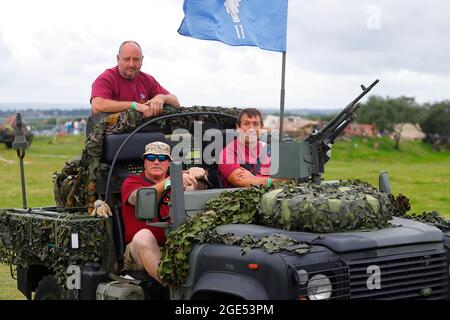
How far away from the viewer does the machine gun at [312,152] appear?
25.7ft

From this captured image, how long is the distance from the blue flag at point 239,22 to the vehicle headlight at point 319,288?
2.92 m

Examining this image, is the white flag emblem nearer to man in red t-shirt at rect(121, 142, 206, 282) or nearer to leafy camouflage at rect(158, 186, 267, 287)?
man in red t-shirt at rect(121, 142, 206, 282)

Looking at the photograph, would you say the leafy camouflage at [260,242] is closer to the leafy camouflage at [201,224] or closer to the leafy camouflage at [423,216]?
the leafy camouflage at [201,224]

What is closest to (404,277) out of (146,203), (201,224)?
(201,224)

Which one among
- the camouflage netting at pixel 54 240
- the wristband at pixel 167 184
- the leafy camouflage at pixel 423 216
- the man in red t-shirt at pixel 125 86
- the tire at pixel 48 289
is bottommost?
the tire at pixel 48 289

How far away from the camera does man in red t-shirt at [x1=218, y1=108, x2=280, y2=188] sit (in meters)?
8.04

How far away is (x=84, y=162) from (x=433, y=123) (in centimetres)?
5462

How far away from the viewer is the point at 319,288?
6152mm

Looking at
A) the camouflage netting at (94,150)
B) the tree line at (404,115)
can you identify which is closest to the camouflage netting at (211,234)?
the camouflage netting at (94,150)

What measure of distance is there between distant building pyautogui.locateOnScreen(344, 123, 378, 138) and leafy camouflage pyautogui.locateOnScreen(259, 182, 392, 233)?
38.3 m

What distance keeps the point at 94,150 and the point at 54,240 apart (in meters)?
0.86

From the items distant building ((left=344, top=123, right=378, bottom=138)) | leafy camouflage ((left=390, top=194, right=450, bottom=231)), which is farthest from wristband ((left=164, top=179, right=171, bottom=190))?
distant building ((left=344, top=123, right=378, bottom=138))
